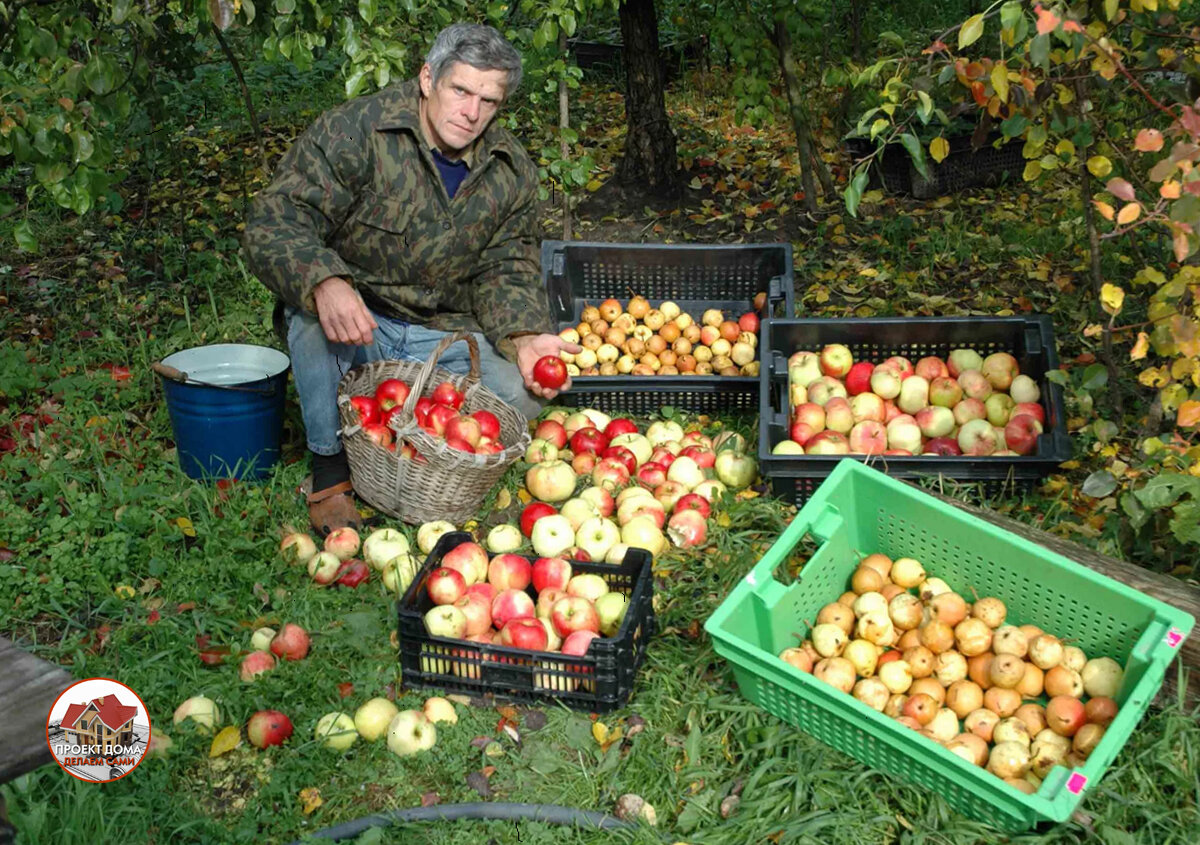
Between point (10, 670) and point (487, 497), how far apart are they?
7.74 ft

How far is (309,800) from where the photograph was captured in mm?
2877

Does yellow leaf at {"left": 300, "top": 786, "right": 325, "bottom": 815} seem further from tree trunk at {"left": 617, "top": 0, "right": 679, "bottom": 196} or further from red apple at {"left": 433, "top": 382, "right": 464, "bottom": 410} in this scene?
tree trunk at {"left": 617, "top": 0, "right": 679, "bottom": 196}

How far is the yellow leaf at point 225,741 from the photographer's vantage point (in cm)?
300

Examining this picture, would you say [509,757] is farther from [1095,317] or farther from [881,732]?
[1095,317]

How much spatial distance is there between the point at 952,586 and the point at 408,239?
2263mm

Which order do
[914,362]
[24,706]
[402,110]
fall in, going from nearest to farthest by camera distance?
[24,706] → [402,110] → [914,362]

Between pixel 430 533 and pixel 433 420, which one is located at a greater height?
pixel 433 420

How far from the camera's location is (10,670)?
74.4 inches

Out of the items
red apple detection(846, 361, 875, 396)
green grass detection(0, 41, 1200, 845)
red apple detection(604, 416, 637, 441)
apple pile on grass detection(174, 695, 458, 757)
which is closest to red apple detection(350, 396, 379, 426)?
green grass detection(0, 41, 1200, 845)

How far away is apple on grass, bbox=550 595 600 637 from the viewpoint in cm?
325

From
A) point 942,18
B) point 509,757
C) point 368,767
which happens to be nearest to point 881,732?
point 509,757

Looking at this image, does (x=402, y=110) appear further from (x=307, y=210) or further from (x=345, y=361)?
(x=345, y=361)

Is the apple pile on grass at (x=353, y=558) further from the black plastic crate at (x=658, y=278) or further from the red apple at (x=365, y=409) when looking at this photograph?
the black plastic crate at (x=658, y=278)

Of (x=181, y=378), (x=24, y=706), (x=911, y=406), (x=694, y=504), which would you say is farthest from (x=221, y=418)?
(x=911, y=406)
